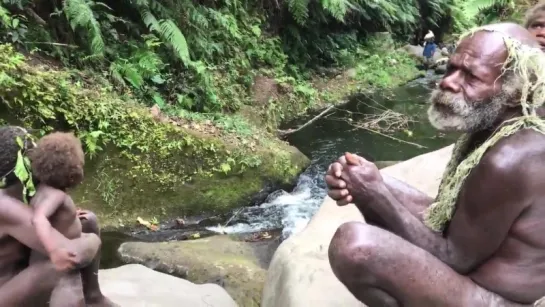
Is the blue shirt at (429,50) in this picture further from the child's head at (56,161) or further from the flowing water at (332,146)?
the child's head at (56,161)

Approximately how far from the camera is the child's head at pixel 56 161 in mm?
3020

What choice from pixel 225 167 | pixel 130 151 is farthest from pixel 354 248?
pixel 225 167

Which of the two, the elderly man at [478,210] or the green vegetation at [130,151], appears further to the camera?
the green vegetation at [130,151]

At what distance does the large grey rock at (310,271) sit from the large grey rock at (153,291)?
44 cm

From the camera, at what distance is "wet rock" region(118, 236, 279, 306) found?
4957 millimetres


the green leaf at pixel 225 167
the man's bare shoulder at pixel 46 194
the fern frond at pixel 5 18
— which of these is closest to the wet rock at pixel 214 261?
the green leaf at pixel 225 167

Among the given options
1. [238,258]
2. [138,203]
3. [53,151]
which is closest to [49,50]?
[138,203]

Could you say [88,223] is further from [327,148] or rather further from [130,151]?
[327,148]

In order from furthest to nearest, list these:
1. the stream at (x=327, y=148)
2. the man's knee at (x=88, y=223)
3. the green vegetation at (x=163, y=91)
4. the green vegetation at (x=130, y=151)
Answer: the stream at (x=327, y=148) → the green vegetation at (x=163, y=91) → the green vegetation at (x=130, y=151) → the man's knee at (x=88, y=223)

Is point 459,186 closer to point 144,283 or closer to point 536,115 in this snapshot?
point 536,115

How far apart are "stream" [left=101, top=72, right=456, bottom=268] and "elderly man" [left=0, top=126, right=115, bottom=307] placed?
2.52 m

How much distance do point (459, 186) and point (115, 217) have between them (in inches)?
182

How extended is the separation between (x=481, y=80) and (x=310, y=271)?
6.00ft

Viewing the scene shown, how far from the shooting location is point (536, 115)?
250 centimetres
